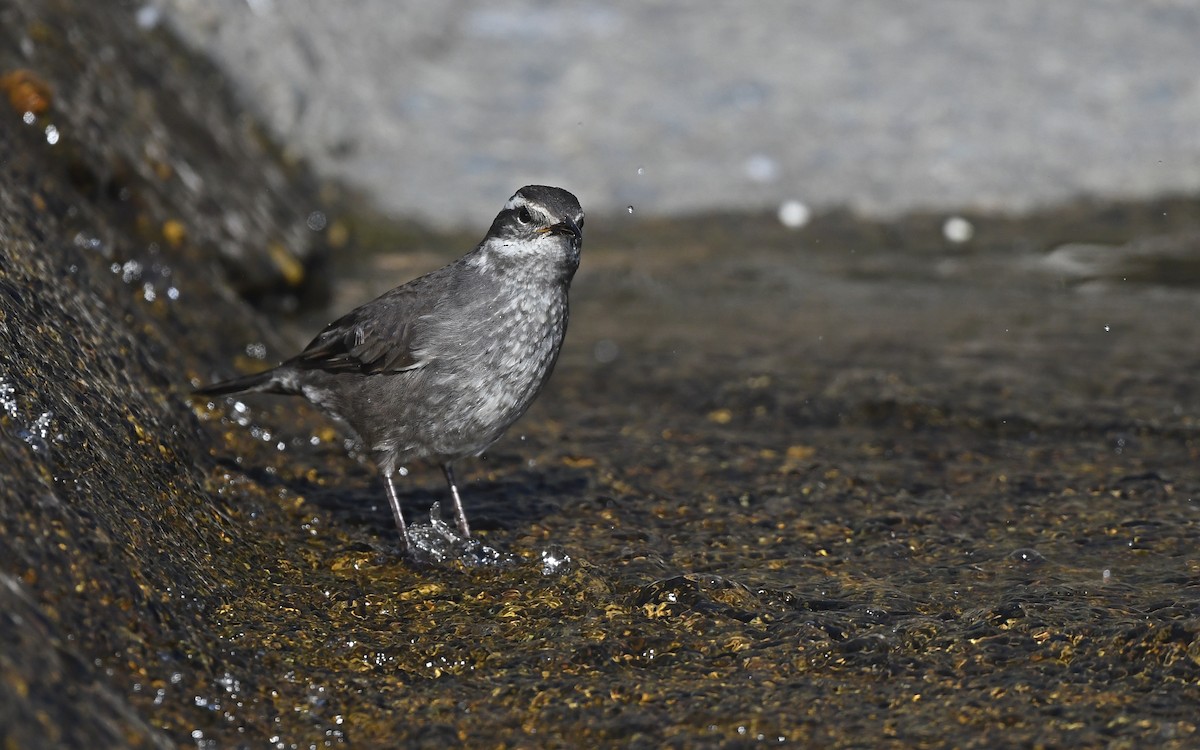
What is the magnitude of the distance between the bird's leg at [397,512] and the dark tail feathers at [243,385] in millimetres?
785

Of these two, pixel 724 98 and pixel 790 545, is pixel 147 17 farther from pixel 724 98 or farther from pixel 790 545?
pixel 790 545

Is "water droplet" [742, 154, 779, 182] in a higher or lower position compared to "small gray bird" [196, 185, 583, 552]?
higher

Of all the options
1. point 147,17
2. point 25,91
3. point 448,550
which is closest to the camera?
point 448,550

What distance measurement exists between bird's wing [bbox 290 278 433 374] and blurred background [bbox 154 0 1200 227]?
17.2ft

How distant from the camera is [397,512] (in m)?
6.22

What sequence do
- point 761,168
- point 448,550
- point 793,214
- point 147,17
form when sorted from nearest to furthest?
point 448,550
point 147,17
point 793,214
point 761,168

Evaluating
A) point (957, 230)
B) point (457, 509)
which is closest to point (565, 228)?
point (457, 509)

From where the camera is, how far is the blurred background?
1197 centimetres

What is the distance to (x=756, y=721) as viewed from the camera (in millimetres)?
4367

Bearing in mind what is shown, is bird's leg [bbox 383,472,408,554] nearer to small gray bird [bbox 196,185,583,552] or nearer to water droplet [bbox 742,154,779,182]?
small gray bird [bbox 196,185,583,552]

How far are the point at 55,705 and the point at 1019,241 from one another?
9.47 meters

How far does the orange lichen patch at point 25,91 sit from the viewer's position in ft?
25.0

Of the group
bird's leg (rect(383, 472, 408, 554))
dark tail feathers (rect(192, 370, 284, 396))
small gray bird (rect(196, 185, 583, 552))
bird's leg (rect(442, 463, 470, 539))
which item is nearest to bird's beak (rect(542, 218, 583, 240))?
small gray bird (rect(196, 185, 583, 552))

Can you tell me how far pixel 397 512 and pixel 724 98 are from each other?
308 inches
